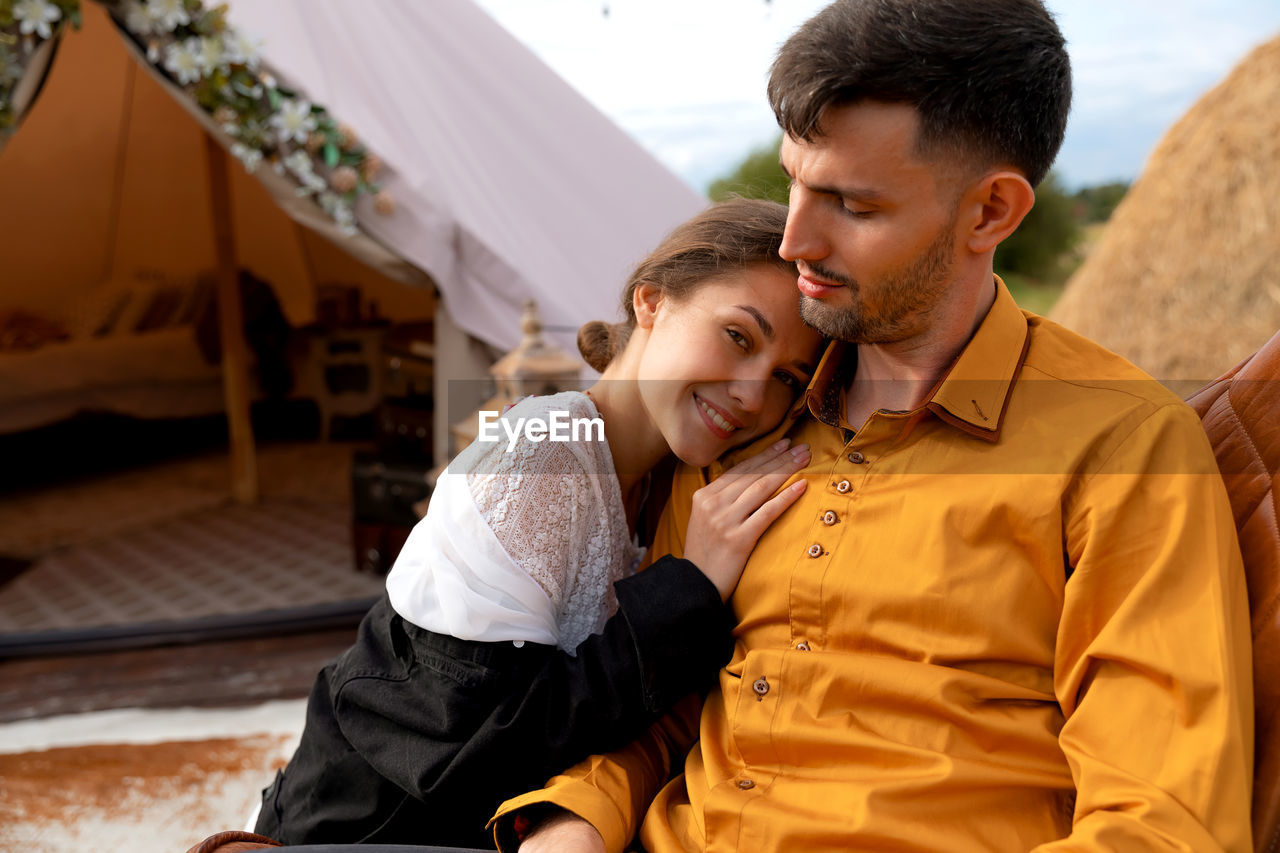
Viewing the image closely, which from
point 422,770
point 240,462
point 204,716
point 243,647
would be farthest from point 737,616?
point 240,462

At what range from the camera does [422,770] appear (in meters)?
1.27

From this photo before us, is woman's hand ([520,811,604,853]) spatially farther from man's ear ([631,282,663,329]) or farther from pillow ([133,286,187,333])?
pillow ([133,286,187,333])

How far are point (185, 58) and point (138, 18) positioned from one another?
16cm

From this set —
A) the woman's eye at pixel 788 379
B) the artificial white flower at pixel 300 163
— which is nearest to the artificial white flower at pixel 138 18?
the artificial white flower at pixel 300 163

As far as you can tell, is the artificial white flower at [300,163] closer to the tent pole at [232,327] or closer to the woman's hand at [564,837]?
the tent pole at [232,327]

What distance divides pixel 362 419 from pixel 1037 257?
39.8 ft

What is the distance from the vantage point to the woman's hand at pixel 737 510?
4.28 feet

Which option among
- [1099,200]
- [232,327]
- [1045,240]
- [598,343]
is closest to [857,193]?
[598,343]

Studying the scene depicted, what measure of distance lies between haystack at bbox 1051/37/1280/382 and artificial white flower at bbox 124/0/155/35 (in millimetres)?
5202

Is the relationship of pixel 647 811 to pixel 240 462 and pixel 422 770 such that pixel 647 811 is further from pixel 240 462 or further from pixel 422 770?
pixel 240 462

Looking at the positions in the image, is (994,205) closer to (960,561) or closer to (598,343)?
(960,561)

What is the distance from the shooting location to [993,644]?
111 cm

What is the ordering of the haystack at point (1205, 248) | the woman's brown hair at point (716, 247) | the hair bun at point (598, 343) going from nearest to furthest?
1. the woman's brown hair at point (716, 247)
2. the hair bun at point (598, 343)
3. the haystack at point (1205, 248)

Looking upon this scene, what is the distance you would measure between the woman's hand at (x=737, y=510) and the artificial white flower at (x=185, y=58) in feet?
8.14
